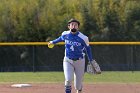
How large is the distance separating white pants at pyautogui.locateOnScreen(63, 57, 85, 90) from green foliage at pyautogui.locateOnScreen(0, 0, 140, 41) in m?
21.9

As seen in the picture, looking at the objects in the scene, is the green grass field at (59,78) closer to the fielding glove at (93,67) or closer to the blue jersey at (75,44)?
the fielding glove at (93,67)

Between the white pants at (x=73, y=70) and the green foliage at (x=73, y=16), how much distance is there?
21.9 metres

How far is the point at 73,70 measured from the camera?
11.0 metres

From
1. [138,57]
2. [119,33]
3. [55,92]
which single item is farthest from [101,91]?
[119,33]

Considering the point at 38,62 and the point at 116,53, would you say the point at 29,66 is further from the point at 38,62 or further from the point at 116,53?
the point at 116,53

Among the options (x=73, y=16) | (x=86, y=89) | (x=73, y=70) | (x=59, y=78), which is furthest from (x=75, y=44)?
(x=73, y=16)

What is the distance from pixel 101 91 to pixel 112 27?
64.1ft

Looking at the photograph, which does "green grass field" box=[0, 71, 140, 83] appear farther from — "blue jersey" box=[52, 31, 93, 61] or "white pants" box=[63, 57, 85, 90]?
"blue jersey" box=[52, 31, 93, 61]

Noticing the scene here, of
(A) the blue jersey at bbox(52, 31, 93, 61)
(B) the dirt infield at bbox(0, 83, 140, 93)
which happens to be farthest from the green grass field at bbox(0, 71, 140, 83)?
(A) the blue jersey at bbox(52, 31, 93, 61)

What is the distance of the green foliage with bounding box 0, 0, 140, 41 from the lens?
33.5 m

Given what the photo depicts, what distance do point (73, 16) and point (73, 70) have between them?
75.5 ft

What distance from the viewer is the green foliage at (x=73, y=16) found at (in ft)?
110

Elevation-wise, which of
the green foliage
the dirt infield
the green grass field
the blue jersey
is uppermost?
the green foliage

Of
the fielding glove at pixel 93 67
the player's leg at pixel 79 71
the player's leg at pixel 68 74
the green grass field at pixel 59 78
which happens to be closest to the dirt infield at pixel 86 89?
the green grass field at pixel 59 78
